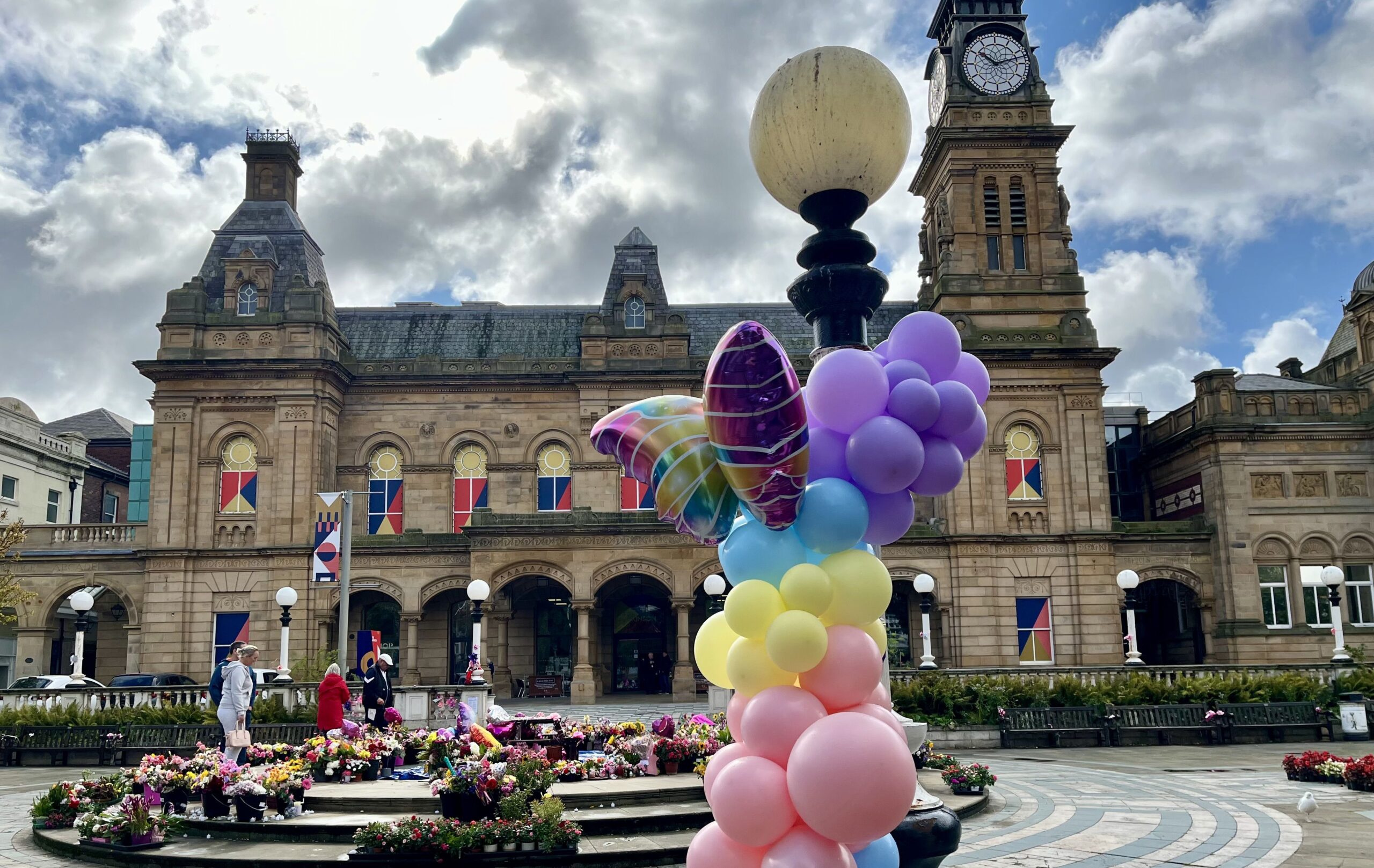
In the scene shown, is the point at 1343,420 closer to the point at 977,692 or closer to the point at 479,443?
the point at 977,692

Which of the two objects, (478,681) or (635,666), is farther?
(635,666)

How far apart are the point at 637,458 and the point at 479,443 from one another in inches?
1345

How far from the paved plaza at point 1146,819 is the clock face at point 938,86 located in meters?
28.3

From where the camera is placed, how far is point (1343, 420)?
37938 millimetres

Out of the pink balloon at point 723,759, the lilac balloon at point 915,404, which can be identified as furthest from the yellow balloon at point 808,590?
the lilac balloon at point 915,404

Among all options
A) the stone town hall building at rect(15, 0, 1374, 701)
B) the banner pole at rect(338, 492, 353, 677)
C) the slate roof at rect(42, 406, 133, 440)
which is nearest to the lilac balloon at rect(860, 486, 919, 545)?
the banner pole at rect(338, 492, 353, 677)

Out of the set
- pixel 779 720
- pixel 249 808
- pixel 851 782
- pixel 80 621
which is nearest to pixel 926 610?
pixel 249 808

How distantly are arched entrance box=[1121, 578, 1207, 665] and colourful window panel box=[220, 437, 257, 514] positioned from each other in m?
30.8

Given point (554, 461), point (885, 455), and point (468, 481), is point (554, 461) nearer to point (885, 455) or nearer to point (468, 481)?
point (468, 481)

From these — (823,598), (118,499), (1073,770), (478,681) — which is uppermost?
(118,499)

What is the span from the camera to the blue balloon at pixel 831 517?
5836mm

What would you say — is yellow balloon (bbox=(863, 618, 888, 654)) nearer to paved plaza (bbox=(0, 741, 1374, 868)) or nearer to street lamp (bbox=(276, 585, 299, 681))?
paved plaza (bbox=(0, 741, 1374, 868))

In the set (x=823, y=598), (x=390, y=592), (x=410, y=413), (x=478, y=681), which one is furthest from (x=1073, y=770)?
(x=410, y=413)

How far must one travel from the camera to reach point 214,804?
41.0ft
